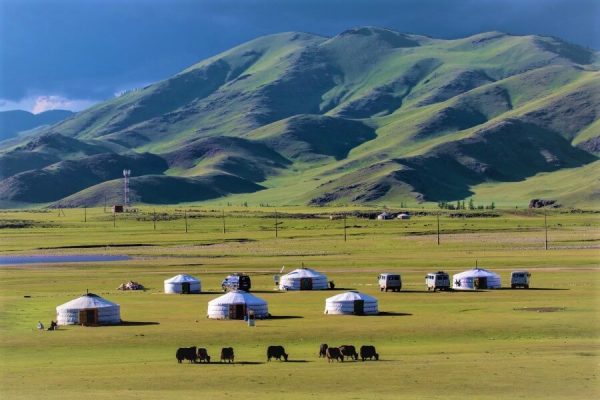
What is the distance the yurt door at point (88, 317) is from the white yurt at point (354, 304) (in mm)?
17885

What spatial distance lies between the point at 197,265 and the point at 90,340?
2667 inches

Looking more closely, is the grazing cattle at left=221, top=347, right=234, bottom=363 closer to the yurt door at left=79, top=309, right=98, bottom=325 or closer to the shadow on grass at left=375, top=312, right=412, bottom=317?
the yurt door at left=79, top=309, right=98, bottom=325

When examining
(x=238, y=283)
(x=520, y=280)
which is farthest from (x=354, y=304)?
(x=520, y=280)

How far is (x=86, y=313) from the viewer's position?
242ft

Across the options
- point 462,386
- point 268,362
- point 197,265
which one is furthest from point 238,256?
point 462,386

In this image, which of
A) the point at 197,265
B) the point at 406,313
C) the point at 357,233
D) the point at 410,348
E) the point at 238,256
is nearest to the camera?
the point at 410,348

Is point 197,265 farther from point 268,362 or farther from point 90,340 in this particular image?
point 268,362

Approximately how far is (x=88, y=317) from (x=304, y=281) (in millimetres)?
30793

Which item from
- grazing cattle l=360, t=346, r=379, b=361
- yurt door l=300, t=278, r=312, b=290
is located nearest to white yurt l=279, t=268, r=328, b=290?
yurt door l=300, t=278, r=312, b=290

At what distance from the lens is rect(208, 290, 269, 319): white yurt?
249 feet

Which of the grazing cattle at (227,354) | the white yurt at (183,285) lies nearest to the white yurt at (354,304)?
the grazing cattle at (227,354)

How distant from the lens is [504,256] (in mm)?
136500

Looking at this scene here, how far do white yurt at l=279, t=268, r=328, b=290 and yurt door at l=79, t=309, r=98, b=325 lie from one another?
30.1 m

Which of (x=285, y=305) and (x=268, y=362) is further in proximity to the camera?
(x=285, y=305)
